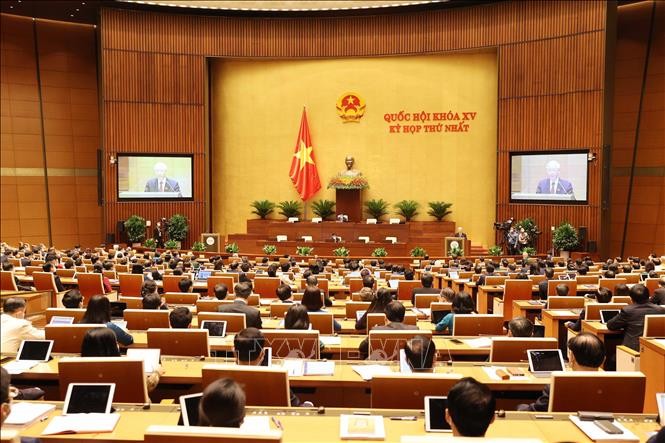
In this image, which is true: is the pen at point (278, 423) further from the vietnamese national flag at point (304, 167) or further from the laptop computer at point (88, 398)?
the vietnamese national flag at point (304, 167)

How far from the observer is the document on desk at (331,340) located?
222 inches

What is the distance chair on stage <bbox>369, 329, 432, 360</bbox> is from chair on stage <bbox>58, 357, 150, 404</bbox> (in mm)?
1936

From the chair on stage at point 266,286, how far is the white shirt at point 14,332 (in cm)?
492

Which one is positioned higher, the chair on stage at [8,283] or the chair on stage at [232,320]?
the chair on stage at [232,320]

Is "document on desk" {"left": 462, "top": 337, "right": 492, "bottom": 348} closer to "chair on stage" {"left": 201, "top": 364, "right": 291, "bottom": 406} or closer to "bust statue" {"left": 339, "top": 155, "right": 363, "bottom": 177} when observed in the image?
"chair on stage" {"left": 201, "top": 364, "right": 291, "bottom": 406}

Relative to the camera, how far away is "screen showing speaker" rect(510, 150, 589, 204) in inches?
755

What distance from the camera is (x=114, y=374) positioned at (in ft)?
13.3

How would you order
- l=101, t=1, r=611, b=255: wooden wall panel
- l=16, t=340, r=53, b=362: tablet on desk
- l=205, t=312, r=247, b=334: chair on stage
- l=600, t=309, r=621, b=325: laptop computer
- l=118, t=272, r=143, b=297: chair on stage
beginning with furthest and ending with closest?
1. l=101, t=1, r=611, b=255: wooden wall panel
2. l=118, t=272, r=143, b=297: chair on stage
3. l=600, t=309, r=621, b=325: laptop computer
4. l=205, t=312, r=247, b=334: chair on stage
5. l=16, t=340, r=53, b=362: tablet on desk

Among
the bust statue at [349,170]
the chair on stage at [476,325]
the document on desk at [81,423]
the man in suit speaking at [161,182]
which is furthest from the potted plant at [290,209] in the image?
the document on desk at [81,423]

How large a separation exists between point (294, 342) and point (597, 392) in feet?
7.69

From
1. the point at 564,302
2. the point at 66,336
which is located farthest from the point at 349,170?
the point at 66,336

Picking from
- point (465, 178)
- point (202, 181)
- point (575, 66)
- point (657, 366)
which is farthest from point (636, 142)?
point (657, 366)

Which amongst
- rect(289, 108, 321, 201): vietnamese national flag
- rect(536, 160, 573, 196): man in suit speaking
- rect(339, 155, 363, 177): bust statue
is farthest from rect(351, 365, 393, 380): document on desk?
rect(289, 108, 321, 201): vietnamese national flag

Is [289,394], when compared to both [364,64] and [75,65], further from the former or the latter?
[75,65]
